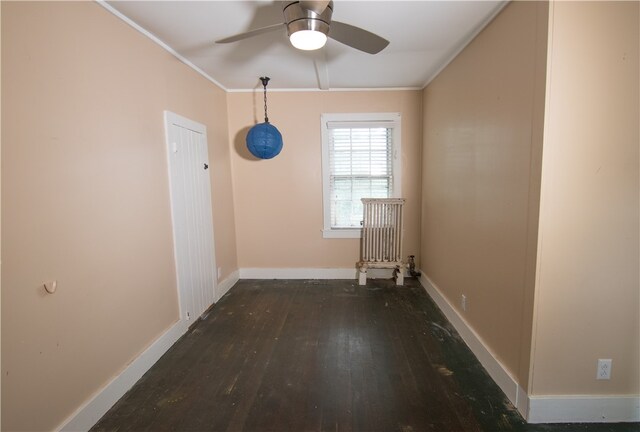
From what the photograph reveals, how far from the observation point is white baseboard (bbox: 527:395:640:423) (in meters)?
1.54

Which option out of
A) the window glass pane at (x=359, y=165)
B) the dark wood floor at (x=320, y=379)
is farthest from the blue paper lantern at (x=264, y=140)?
the dark wood floor at (x=320, y=379)

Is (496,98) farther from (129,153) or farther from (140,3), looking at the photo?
(129,153)

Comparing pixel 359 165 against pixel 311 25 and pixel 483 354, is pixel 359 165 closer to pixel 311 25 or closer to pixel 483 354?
pixel 311 25

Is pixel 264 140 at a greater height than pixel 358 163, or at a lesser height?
greater

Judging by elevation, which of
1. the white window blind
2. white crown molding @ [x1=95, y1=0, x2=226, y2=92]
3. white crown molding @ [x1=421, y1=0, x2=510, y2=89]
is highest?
white crown molding @ [x1=95, y1=0, x2=226, y2=92]

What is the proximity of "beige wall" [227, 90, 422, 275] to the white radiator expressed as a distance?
225mm

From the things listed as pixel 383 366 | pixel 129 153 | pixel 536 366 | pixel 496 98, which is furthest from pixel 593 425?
pixel 129 153

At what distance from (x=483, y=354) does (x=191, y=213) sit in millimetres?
2583

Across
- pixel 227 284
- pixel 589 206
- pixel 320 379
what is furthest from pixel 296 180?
pixel 589 206

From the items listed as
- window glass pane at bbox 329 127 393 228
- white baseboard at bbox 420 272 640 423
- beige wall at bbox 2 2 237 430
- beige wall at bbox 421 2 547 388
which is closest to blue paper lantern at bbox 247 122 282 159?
window glass pane at bbox 329 127 393 228

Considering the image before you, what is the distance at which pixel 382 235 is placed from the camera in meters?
3.55

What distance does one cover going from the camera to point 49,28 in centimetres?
140

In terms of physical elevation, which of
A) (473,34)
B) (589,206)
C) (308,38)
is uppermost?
(473,34)

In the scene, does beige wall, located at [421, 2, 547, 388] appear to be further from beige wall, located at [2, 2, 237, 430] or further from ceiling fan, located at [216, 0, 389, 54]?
beige wall, located at [2, 2, 237, 430]
